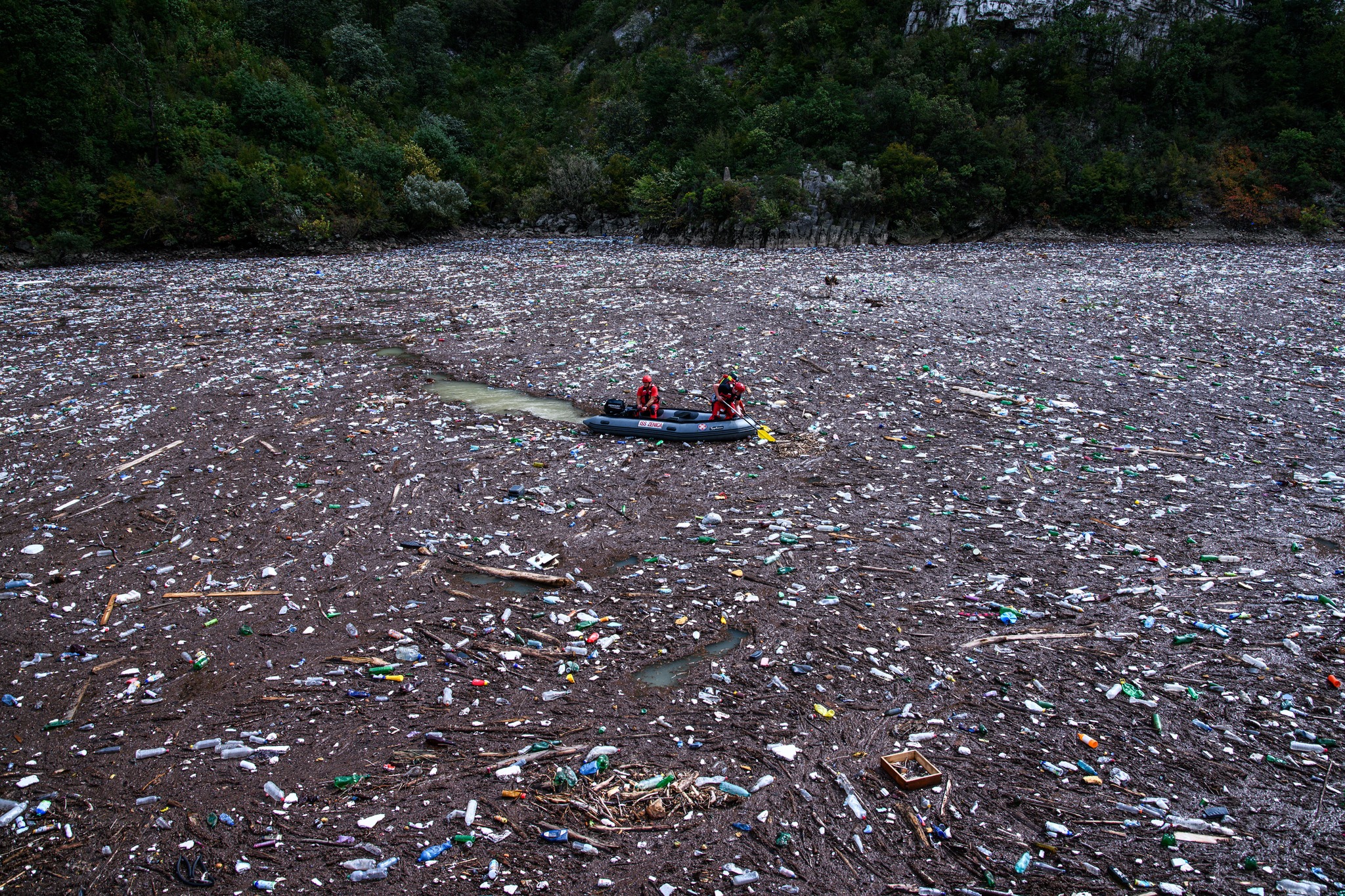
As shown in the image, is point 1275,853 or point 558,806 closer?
point 1275,853

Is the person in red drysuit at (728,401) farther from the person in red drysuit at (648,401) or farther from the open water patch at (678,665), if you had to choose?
the open water patch at (678,665)

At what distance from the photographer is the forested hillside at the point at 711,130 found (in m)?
26.8

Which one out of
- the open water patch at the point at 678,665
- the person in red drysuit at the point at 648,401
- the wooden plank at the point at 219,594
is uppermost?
the person in red drysuit at the point at 648,401

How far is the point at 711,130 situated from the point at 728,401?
3014 cm

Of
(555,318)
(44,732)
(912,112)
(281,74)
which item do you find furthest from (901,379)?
(281,74)

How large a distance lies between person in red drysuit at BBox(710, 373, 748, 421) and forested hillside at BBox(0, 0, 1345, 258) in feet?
66.2

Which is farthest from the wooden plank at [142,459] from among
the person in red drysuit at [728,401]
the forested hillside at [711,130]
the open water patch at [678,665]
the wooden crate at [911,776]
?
the forested hillside at [711,130]

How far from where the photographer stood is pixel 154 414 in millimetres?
9859

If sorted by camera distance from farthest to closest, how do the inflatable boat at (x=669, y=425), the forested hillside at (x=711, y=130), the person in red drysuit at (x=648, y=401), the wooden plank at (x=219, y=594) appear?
1. the forested hillside at (x=711, y=130)
2. the person in red drysuit at (x=648, y=401)
3. the inflatable boat at (x=669, y=425)
4. the wooden plank at (x=219, y=594)

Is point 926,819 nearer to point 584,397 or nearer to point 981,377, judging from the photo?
point 584,397

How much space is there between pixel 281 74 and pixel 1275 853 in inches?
1778

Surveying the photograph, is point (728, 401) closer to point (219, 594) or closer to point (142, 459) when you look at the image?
point (219, 594)

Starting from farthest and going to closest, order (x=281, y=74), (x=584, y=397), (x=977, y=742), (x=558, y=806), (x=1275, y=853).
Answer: (x=281, y=74) < (x=584, y=397) < (x=977, y=742) < (x=558, y=806) < (x=1275, y=853)

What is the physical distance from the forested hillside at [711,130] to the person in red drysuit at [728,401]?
20.2m
